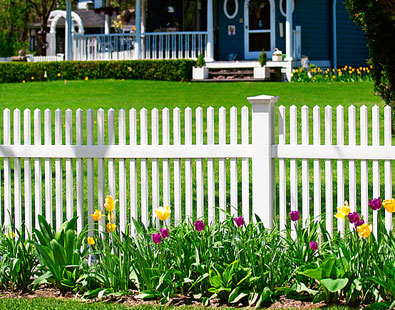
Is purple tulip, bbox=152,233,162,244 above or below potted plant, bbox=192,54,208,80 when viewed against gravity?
below

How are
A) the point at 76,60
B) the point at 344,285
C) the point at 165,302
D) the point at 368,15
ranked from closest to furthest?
the point at 344,285 → the point at 165,302 → the point at 368,15 → the point at 76,60

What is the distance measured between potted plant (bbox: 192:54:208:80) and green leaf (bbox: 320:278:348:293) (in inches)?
627

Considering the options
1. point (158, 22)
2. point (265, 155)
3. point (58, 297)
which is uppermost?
point (158, 22)

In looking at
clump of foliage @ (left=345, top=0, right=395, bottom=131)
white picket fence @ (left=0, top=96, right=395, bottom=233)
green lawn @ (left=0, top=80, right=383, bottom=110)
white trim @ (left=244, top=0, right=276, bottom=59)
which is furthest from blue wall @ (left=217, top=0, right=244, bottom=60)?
white picket fence @ (left=0, top=96, right=395, bottom=233)

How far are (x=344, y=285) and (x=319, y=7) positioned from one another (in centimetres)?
2057

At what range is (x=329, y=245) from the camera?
17.0 feet

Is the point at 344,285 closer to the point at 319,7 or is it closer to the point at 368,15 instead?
the point at 368,15

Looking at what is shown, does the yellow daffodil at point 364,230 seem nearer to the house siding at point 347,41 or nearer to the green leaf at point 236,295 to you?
the green leaf at point 236,295

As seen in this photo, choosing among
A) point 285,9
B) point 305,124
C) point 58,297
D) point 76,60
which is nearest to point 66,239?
point 58,297

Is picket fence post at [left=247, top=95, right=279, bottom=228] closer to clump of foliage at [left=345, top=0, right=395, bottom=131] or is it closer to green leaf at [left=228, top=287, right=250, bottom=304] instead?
green leaf at [left=228, top=287, right=250, bottom=304]

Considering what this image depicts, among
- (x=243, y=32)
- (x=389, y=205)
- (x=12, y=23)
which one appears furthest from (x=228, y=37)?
(x=12, y=23)

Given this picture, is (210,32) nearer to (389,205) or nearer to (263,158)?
(263,158)

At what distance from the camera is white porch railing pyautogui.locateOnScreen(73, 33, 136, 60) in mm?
22328

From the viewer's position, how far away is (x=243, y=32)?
2369 centimetres
